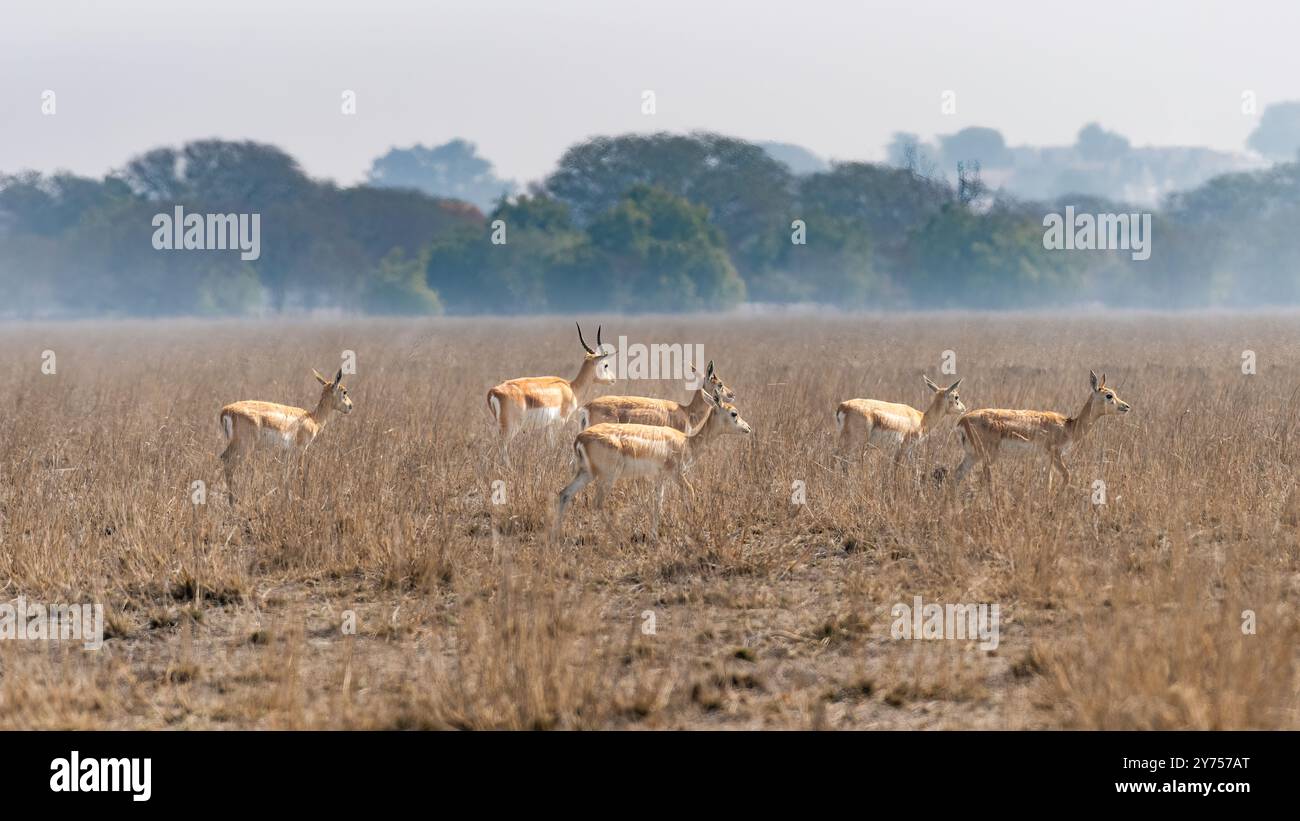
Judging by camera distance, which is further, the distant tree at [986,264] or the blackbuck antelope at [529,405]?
the distant tree at [986,264]

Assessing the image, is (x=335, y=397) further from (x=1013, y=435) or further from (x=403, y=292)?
(x=403, y=292)

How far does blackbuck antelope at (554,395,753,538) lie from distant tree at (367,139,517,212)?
169 meters

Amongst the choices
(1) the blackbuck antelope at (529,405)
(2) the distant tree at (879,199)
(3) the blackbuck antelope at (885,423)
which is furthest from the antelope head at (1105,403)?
(2) the distant tree at (879,199)

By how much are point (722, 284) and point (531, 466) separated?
46.8m

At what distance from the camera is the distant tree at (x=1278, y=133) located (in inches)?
5797

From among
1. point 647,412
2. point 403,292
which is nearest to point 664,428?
point 647,412

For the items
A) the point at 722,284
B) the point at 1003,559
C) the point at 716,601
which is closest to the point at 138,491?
the point at 716,601

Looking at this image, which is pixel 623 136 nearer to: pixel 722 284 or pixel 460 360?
pixel 722 284

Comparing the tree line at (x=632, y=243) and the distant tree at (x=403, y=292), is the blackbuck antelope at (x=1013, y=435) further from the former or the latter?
the distant tree at (x=403, y=292)

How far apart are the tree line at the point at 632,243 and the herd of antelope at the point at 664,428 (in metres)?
44.1

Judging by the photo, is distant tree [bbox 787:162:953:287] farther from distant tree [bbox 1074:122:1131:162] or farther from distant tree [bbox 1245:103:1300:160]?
distant tree [bbox 1074:122:1131:162]

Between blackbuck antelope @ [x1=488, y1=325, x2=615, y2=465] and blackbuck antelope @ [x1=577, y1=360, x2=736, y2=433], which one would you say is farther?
blackbuck antelope @ [x1=488, y1=325, x2=615, y2=465]

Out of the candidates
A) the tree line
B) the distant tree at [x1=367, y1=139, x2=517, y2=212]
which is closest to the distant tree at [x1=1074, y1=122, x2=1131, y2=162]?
the distant tree at [x1=367, y1=139, x2=517, y2=212]

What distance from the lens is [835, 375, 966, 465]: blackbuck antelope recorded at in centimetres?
931
